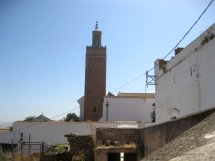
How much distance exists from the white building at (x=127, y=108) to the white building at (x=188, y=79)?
19.4 m

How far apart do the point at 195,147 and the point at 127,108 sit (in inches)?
1607

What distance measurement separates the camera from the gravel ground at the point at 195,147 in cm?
530

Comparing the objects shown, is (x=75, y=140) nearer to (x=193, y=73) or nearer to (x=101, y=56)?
(x=193, y=73)

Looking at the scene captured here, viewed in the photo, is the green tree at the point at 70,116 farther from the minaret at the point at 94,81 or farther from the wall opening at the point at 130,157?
the wall opening at the point at 130,157

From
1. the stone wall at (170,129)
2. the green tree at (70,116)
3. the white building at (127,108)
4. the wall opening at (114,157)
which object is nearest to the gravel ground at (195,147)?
the stone wall at (170,129)

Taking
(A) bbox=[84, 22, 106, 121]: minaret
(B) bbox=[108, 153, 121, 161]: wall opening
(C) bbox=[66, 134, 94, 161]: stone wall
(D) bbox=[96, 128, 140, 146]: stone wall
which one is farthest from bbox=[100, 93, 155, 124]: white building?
(D) bbox=[96, 128, 140, 146]: stone wall

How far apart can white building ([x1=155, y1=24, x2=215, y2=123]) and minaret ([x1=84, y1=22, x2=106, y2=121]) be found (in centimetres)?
2246

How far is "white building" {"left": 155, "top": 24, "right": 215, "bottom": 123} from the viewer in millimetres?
17500

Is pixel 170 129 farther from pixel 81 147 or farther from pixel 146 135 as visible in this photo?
pixel 81 147

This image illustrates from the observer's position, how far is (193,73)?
64.2ft

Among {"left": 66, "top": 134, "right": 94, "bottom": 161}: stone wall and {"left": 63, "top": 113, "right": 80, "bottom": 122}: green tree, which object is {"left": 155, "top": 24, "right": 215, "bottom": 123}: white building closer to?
{"left": 66, "top": 134, "right": 94, "bottom": 161}: stone wall

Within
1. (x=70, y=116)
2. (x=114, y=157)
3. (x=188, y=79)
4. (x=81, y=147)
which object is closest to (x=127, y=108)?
(x=70, y=116)

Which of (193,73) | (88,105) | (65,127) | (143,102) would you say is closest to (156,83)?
(193,73)

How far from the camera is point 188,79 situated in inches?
803
